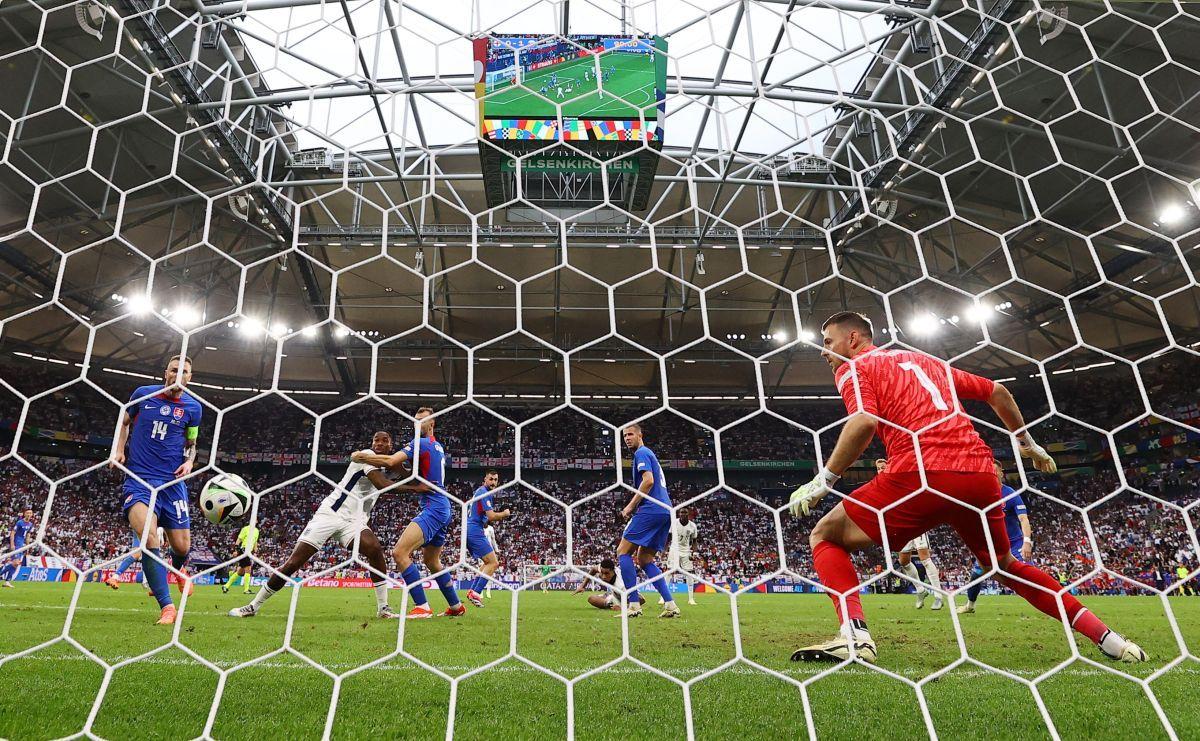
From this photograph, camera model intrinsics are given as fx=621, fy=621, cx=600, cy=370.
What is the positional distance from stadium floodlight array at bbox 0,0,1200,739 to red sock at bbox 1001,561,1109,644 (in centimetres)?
13

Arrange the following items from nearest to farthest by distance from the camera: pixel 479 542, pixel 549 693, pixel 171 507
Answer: pixel 549 693, pixel 171 507, pixel 479 542

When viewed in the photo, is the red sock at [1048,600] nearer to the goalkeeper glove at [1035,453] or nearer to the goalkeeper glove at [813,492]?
the goalkeeper glove at [1035,453]

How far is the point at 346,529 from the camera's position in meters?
4.35

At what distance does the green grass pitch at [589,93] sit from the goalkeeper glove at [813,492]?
2500mm

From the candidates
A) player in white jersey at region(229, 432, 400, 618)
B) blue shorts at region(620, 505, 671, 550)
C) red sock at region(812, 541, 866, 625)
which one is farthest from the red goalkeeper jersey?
player in white jersey at region(229, 432, 400, 618)

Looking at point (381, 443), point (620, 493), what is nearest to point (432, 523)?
point (381, 443)

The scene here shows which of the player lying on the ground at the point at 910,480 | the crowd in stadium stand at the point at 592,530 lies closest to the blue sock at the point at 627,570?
the player lying on the ground at the point at 910,480

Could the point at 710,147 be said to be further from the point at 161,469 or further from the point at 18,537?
the point at 18,537

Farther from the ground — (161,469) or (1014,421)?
(1014,421)

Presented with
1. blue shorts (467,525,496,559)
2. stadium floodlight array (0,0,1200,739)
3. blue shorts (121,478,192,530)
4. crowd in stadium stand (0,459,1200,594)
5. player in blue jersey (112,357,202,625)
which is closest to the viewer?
stadium floodlight array (0,0,1200,739)

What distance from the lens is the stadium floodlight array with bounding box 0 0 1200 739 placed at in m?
1.93

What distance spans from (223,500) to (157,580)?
0.56 metres

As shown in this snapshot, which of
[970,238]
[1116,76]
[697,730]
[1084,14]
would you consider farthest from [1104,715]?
[970,238]

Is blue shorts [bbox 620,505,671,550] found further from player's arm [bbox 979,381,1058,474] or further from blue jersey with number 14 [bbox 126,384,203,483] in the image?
blue jersey with number 14 [bbox 126,384,203,483]
